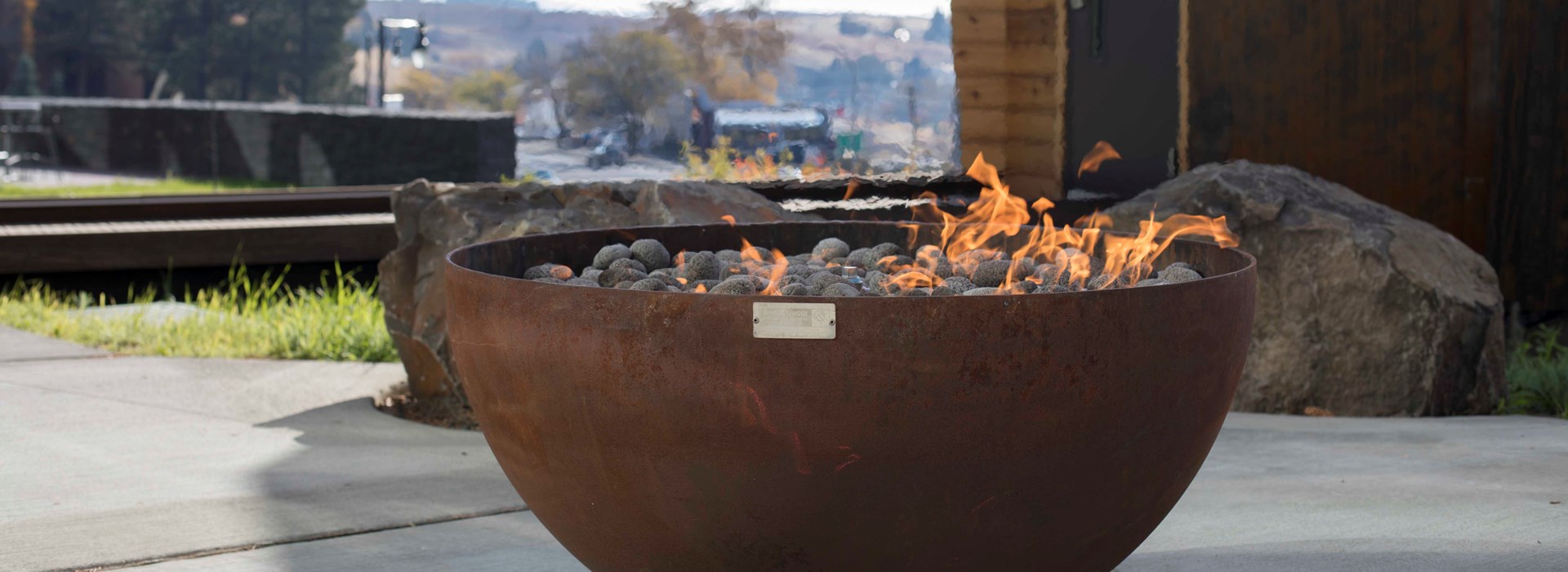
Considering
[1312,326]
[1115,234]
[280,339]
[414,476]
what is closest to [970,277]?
[1115,234]

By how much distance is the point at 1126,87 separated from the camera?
5168 mm

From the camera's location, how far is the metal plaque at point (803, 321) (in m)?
1.79

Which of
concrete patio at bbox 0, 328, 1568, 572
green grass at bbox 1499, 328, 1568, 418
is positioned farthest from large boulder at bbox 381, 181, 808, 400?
green grass at bbox 1499, 328, 1568, 418

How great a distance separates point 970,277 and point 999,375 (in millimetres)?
825

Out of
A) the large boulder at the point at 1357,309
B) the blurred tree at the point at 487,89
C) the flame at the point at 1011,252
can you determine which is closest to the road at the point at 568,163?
the blurred tree at the point at 487,89

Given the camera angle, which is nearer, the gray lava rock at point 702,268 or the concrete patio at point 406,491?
the gray lava rock at point 702,268

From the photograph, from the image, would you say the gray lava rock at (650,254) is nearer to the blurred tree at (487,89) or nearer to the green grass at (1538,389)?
the green grass at (1538,389)

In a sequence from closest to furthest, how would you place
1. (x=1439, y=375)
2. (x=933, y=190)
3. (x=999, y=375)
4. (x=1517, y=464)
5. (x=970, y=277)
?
(x=999, y=375) < (x=970, y=277) < (x=1517, y=464) < (x=1439, y=375) < (x=933, y=190)

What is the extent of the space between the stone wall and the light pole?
0.94 m

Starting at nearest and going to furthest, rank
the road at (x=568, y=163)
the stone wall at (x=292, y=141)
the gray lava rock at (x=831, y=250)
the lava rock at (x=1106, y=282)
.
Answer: the lava rock at (x=1106, y=282) < the gray lava rock at (x=831, y=250) < the stone wall at (x=292, y=141) < the road at (x=568, y=163)

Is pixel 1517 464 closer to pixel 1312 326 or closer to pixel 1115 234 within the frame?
pixel 1312 326

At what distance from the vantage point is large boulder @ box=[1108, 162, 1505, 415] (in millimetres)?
4273

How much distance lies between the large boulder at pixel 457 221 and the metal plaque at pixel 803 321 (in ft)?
8.30

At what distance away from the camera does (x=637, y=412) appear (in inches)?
74.5
